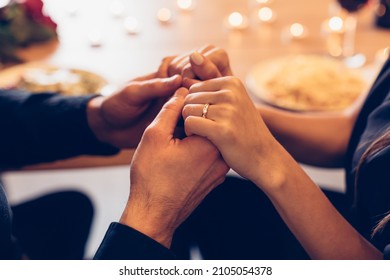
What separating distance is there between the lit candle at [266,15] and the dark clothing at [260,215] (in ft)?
1.98

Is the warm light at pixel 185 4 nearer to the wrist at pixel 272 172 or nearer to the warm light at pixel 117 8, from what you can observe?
the warm light at pixel 117 8

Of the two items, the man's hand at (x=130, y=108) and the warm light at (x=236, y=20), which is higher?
the warm light at (x=236, y=20)

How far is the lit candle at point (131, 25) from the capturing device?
135 centimetres

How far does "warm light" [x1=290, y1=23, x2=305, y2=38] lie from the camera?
1291 mm

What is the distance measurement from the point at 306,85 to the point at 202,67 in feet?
1.06

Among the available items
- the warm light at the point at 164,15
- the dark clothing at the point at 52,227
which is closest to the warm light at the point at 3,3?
the warm light at the point at 164,15

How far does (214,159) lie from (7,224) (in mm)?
303

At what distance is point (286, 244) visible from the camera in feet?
2.81

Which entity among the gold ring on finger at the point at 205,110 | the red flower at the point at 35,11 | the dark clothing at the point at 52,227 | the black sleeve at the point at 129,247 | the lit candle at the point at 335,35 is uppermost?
the red flower at the point at 35,11

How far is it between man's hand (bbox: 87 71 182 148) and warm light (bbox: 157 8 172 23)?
21.7 inches

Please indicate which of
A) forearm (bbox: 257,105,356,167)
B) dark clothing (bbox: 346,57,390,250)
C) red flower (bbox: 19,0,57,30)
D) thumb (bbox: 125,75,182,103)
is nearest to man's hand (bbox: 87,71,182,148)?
thumb (bbox: 125,75,182,103)

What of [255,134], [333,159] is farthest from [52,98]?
[333,159]

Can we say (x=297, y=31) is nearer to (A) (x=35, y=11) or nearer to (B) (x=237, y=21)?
(B) (x=237, y=21)

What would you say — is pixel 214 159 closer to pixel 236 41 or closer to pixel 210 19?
pixel 236 41
